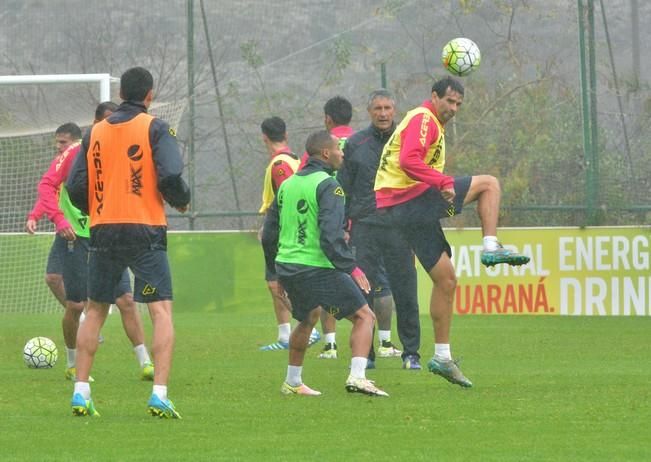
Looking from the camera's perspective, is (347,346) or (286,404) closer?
(286,404)

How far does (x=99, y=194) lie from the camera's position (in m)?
8.79

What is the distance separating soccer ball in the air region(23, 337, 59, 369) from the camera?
12.5 metres

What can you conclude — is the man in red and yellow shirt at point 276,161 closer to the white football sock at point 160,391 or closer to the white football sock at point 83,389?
the white football sock at point 83,389

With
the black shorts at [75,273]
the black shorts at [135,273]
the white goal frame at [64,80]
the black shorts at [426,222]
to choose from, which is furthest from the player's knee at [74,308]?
the white goal frame at [64,80]

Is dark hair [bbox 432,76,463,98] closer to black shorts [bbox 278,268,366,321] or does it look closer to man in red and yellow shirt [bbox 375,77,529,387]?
man in red and yellow shirt [bbox 375,77,529,387]

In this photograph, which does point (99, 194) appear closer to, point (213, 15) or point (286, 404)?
point (286, 404)

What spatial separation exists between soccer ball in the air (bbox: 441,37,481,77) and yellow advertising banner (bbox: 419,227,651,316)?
671 centimetres

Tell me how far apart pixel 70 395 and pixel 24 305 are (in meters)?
11.5

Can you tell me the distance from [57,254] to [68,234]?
1598 millimetres

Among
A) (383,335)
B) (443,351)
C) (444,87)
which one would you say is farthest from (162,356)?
(383,335)

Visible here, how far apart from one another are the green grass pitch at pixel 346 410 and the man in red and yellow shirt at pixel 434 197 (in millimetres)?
553

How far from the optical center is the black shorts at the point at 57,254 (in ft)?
39.1

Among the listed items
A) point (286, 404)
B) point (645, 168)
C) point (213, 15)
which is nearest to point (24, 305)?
point (213, 15)

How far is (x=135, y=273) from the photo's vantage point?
8703mm
